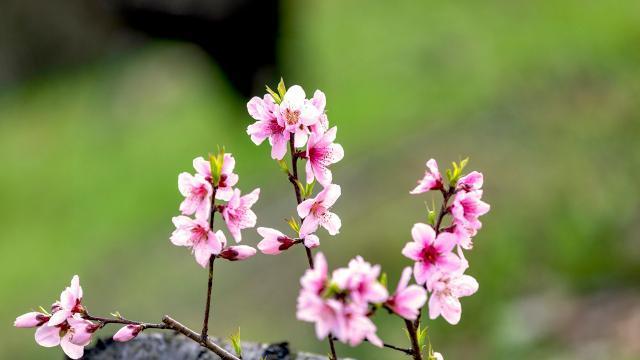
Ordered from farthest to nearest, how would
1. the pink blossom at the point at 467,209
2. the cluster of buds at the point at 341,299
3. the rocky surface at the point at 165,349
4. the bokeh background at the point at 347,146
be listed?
the bokeh background at the point at 347,146 < the rocky surface at the point at 165,349 < the pink blossom at the point at 467,209 < the cluster of buds at the point at 341,299

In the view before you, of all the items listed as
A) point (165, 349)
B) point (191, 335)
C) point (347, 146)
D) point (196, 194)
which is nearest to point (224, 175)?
point (196, 194)

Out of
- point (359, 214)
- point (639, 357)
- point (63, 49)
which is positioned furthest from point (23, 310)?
point (63, 49)

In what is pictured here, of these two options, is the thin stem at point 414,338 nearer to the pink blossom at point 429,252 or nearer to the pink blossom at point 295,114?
the pink blossom at point 429,252

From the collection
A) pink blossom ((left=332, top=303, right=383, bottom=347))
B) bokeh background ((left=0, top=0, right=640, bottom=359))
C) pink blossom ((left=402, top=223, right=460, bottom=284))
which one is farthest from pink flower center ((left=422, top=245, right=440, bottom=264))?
bokeh background ((left=0, top=0, right=640, bottom=359))

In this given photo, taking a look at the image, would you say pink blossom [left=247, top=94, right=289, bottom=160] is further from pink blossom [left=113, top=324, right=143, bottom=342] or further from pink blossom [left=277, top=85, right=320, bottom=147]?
pink blossom [left=113, top=324, right=143, bottom=342]

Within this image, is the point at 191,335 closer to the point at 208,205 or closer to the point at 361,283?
the point at 208,205

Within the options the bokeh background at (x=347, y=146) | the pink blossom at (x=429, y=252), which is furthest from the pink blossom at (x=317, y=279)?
the bokeh background at (x=347, y=146)

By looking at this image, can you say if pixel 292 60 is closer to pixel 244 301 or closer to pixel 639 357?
pixel 244 301
